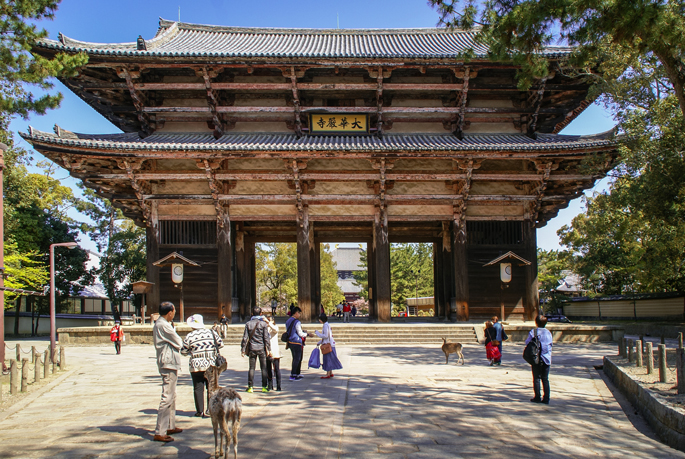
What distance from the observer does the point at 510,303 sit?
62.7 ft

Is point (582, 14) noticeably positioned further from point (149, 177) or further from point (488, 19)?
point (149, 177)

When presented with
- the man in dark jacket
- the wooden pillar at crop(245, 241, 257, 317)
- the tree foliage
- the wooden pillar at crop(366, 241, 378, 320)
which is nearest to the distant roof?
the tree foliage

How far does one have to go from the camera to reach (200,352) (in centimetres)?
701

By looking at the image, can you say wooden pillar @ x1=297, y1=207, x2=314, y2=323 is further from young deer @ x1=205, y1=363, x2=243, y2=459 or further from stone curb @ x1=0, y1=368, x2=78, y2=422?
young deer @ x1=205, y1=363, x2=243, y2=459

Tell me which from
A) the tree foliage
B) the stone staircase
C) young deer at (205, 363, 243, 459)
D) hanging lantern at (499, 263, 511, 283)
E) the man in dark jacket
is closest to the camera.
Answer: young deer at (205, 363, 243, 459)

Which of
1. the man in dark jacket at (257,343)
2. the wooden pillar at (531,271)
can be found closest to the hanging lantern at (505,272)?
the wooden pillar at (531,271)

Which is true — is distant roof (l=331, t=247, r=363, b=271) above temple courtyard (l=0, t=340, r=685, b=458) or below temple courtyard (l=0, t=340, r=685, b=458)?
above

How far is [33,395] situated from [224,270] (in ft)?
30.5

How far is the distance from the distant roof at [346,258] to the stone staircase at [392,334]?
5210 cm

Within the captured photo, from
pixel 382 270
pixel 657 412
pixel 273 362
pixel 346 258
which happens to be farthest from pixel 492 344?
pixel 346 258

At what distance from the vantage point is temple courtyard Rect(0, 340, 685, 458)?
5.78 m

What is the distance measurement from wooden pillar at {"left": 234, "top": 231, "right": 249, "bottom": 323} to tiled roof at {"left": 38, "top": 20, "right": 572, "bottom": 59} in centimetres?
769

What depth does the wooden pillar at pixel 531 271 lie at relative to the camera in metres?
18.7

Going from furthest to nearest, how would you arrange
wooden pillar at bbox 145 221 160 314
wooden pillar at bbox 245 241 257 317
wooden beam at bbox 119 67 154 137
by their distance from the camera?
wooden pillar at bbox 245 241 257 317 < wooden pillar at bbox 145 221 160 314 < wooden beam at bbox 119 67 154 137
